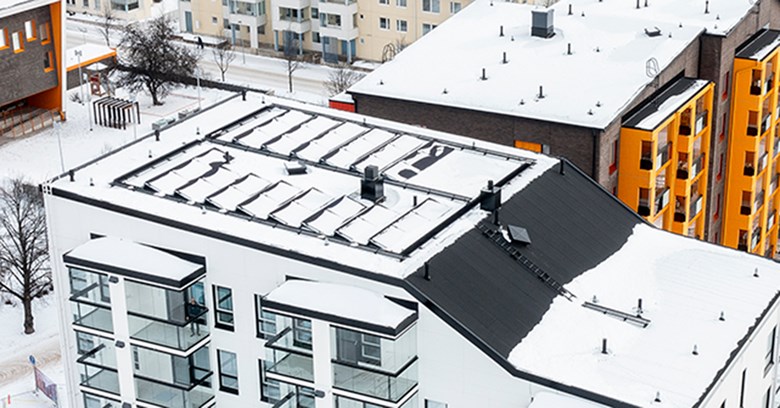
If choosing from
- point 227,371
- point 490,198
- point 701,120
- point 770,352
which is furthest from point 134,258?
point 701,120

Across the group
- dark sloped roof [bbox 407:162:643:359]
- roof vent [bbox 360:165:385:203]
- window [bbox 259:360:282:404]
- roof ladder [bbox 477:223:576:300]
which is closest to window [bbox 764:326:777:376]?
dark sloped roof [bbox 407:162:643:359]

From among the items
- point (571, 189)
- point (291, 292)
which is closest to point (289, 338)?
point (291, 292)

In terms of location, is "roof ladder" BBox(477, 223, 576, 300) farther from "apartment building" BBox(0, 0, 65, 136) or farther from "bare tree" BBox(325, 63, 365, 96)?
"apartment building" BBox(0, 0, 65, 136)

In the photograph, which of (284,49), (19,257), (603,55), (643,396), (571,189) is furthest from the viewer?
(284,49)

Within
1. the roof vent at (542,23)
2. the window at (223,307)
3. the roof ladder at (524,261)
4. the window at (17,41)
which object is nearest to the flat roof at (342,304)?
the window at (223,307)

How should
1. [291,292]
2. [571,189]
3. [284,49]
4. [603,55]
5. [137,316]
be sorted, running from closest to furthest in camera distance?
[291,292] → [137,316] → [571,189] → [603,55] → [284,49]

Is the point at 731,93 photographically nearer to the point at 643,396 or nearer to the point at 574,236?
the point at 574,236

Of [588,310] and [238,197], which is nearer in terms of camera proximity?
[588,310]

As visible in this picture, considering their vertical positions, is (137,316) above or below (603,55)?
below
